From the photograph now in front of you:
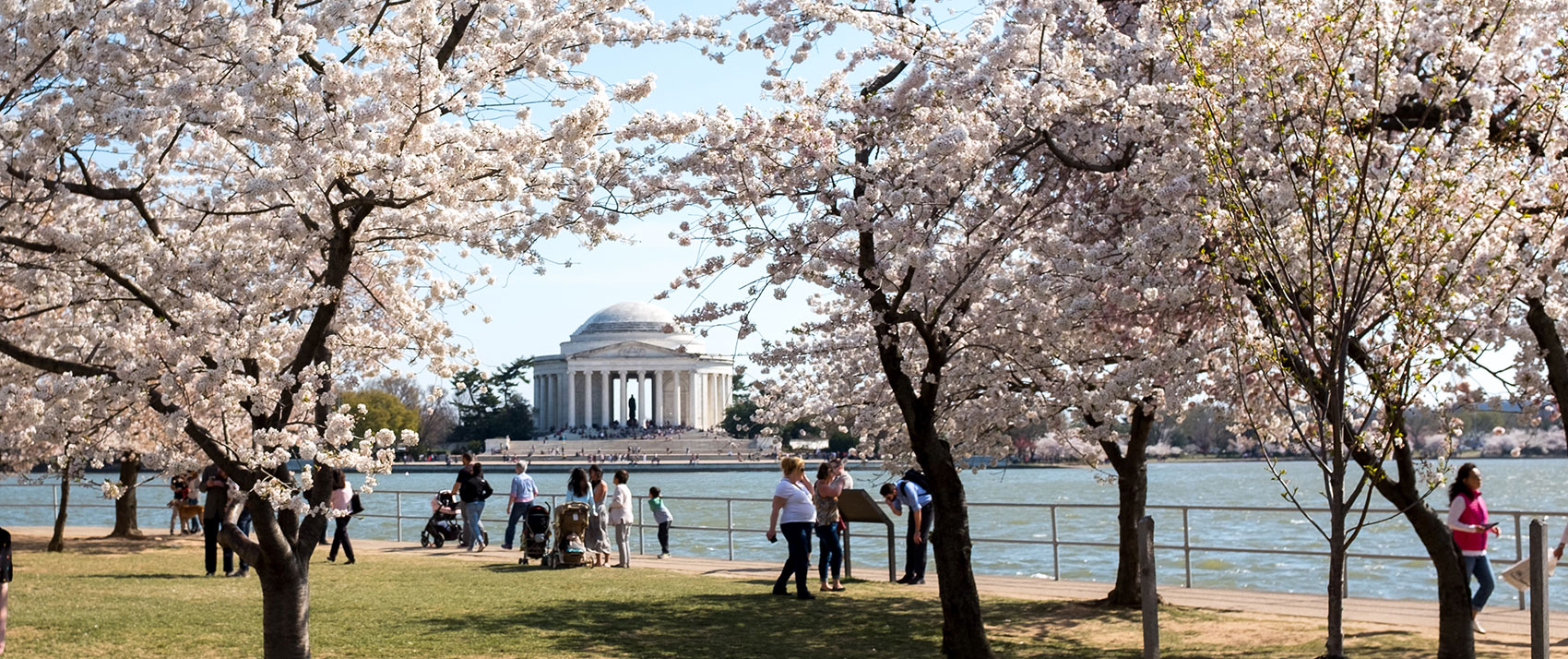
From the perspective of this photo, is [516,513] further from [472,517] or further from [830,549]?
[830,549]

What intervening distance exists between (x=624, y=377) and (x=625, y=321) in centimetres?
511

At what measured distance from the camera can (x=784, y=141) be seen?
843cm

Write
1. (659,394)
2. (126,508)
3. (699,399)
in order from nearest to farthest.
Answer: (126,508) < (659,394) < (699,399)

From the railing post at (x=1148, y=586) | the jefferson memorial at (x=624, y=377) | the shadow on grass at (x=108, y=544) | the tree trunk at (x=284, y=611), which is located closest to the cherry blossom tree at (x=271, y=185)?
the tree trunk at (x=284, y=611)

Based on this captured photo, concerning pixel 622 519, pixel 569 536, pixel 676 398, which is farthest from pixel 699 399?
pixel 569 536

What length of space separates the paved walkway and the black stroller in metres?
1.32

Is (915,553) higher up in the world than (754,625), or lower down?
higher up

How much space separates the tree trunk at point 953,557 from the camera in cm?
869

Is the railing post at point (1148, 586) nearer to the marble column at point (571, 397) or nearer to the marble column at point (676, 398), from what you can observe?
the marble column at point (676, 398)

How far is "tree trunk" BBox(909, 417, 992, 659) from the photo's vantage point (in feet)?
28.5

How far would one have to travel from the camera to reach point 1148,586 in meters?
6.23

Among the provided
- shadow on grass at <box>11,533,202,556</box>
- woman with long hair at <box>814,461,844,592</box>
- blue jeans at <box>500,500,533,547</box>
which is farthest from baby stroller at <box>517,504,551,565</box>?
shadow on grass at <box>11,533,202,556</box>

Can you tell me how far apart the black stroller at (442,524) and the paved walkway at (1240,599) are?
1.32m

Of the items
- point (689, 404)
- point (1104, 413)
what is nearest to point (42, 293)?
point (1104, 413)
